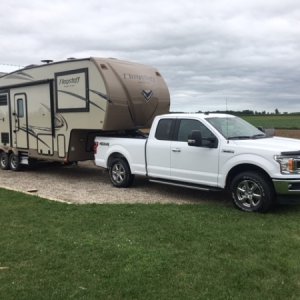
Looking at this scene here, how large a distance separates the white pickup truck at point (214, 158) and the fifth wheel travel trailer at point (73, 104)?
0.92 metres

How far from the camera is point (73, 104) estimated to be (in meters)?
12.6

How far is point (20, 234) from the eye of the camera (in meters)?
7.10

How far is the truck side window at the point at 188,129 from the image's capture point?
9695 mm

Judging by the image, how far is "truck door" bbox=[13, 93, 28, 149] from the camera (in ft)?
48.4

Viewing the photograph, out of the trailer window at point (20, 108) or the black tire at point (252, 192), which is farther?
the trailer window at point (20, 108)

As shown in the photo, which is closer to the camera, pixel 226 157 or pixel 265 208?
pixel 265 208

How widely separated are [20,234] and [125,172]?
4731 mm

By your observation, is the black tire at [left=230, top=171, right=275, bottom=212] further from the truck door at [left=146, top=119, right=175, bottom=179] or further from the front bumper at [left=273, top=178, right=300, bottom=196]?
the truck door at [left=146, top=119, right=175, bottom=179]

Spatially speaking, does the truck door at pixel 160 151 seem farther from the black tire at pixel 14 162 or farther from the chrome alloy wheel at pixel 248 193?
the black tire at pixel 14 162

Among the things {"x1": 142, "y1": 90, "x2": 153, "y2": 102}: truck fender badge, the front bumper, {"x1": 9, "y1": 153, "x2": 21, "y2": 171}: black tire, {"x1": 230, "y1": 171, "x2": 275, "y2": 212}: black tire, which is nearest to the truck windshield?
{"x1": 230, "y1": 171, "x2": 275, "y2": 212}: black tire

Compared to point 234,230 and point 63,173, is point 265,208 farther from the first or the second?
point 63,173

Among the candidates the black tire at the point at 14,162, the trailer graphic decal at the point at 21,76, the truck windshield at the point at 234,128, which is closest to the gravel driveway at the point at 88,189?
the black tire at the point at 14,162

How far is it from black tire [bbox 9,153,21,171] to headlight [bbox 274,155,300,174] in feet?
31.1

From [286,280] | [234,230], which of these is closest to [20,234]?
[234,230]
